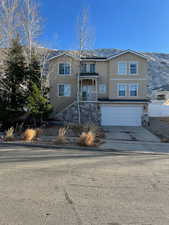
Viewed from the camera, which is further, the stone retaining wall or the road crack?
the stone retaining wall

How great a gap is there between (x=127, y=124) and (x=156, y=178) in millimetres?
15927

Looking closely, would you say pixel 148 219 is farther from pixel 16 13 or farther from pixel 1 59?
pixel 16 13

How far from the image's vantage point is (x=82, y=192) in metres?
4.09

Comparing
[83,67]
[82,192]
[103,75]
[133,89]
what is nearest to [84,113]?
[103,75]

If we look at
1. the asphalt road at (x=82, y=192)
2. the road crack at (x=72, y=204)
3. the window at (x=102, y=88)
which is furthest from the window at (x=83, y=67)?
the road crack at (x=72, y=204)

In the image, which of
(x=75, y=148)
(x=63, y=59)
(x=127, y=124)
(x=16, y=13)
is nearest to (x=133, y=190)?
(x=75, y=148)

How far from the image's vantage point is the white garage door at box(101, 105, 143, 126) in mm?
20812

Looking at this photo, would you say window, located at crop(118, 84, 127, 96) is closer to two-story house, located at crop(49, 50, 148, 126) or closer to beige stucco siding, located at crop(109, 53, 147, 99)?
two-story house, located at crop(49, 50, 148, 126)

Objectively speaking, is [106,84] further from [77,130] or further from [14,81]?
[14,81]

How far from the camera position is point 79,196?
388 centimetres

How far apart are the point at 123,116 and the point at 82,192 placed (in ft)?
57.5

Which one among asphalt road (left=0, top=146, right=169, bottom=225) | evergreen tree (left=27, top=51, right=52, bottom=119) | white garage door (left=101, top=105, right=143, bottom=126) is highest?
evergreen tree (left=27, top=51, right=52, bottom=119)

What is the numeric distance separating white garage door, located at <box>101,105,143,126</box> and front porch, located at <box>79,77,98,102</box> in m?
3.27

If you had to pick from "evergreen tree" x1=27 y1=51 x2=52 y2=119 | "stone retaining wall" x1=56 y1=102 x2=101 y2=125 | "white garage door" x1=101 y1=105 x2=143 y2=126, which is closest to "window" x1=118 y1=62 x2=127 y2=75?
"white garage door" x1=101 y1=105 x2=143 y2=126
